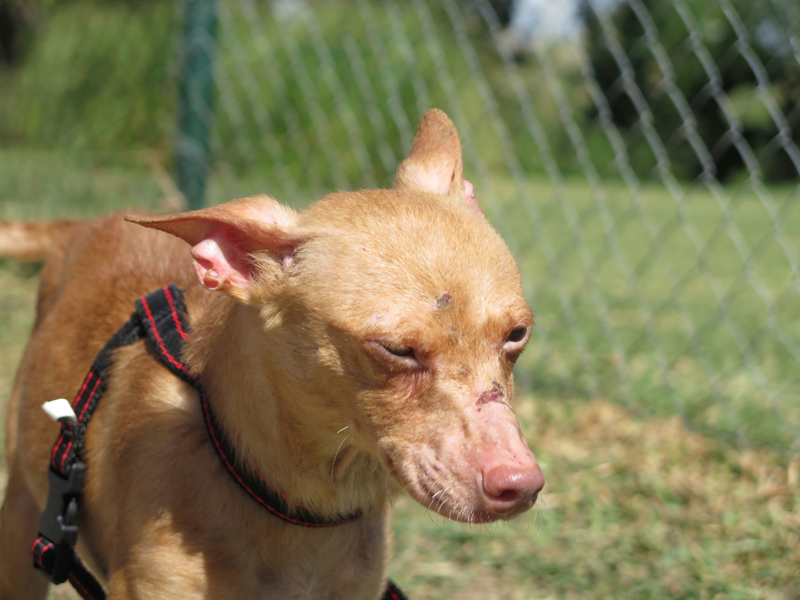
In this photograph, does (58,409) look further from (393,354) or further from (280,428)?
(393,354)

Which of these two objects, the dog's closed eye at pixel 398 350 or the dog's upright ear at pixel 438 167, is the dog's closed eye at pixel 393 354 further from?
the dog's upright ear at pixel 438 167

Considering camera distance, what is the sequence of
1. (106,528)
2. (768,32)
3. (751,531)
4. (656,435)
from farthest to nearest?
(768,32), (656,435), (751,531), (106,528)

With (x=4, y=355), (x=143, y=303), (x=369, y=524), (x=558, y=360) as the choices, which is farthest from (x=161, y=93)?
(x=369, y=524)

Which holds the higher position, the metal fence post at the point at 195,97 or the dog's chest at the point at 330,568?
the metal fence post at the point at 195,97

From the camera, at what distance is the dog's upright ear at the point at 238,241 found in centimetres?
160

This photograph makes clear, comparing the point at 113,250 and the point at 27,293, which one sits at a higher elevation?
the point at 113,250

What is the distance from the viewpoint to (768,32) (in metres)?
7.11

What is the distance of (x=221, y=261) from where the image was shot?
1.64 meters

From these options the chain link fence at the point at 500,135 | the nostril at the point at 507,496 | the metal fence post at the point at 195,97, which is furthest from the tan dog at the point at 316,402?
the metal fence post at the point at 195,97

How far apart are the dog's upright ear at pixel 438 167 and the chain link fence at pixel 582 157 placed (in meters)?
1.75

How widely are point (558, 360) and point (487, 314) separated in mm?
3191

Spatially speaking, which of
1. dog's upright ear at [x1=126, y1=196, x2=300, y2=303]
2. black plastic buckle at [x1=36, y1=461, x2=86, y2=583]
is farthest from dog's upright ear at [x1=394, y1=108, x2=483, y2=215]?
black plastic buckle at [x1=36, y1=461, x2=86, y2=583]

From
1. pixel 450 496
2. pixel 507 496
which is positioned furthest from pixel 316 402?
pixel 507 496

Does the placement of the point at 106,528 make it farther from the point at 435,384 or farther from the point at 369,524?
the point at 435,384
